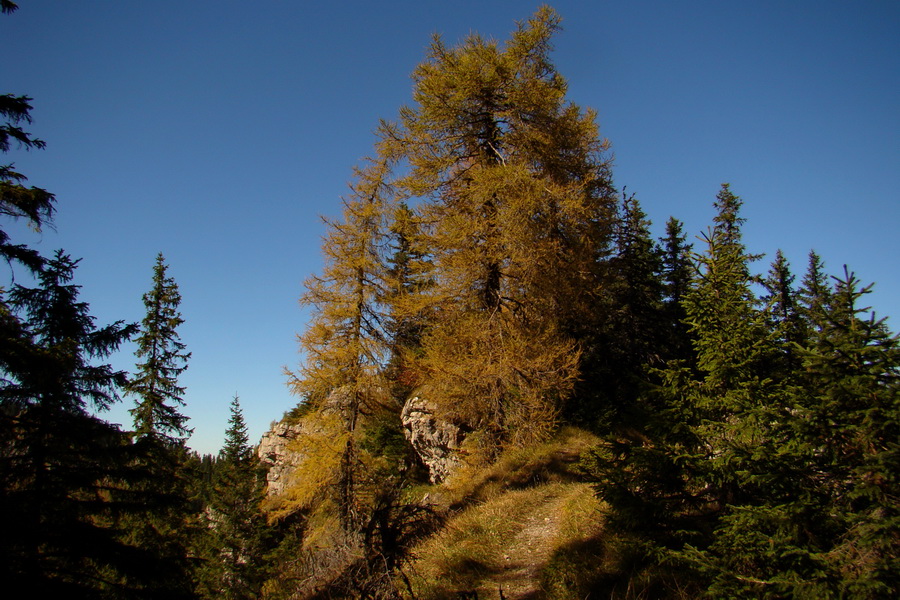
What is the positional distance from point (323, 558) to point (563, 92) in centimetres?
1375

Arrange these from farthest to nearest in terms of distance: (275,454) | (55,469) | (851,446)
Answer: (275,454) < (55,469) < (851,446)

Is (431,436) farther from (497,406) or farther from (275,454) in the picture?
(275,454)

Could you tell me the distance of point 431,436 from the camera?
1853cm

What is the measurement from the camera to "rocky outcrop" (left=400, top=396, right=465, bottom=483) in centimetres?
1766

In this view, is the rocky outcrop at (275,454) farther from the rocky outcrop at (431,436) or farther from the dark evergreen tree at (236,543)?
the rocky outcrop at (431,436)

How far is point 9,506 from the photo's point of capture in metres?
5.51

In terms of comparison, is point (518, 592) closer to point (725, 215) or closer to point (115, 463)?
point (115, 463)

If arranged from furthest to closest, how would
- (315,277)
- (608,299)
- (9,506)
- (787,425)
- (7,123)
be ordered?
(608,299)
(315,277)
(7,123)
(9,506)
(787,425)

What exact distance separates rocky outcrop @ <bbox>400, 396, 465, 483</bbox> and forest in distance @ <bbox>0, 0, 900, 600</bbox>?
853 mm

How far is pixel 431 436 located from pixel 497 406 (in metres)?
8.43

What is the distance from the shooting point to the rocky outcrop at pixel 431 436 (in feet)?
57.9

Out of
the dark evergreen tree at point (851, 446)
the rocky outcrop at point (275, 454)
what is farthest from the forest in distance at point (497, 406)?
the rocky outcrop at point (275, 454)

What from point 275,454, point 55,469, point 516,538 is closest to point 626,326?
point 516,538

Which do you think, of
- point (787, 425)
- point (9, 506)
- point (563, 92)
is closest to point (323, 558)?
point (9, 506)
